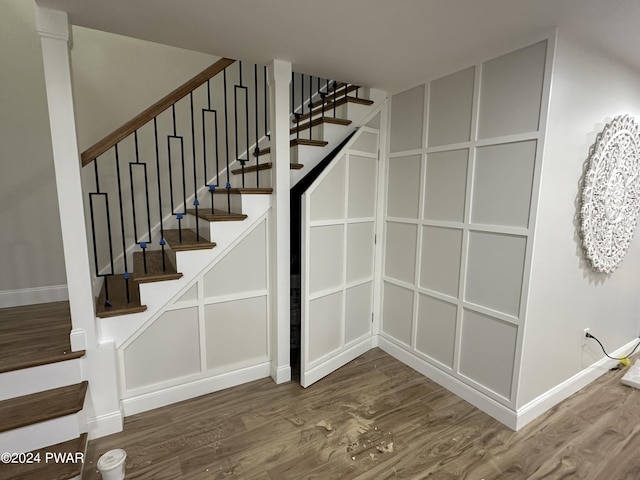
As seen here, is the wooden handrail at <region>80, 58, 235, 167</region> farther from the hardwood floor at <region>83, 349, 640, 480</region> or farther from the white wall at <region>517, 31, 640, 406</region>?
the white wall at <region>517, 31, 640, 406</region>

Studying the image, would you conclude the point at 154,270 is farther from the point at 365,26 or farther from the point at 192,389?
the point at 365,26

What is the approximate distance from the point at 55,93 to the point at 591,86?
307 centimetres

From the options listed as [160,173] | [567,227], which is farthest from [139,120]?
[567,227]

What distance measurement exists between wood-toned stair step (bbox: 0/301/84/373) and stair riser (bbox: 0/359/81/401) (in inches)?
1.4

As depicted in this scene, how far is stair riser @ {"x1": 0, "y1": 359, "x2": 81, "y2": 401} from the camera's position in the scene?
171cm

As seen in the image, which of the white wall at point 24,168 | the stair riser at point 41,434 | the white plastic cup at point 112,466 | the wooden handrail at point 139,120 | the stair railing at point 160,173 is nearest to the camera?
the white plastic cup at point 112,466

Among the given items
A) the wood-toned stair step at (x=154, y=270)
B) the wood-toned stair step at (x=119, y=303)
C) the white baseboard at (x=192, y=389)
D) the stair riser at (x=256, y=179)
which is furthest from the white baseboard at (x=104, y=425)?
the stair riser at (x=256, y=179)

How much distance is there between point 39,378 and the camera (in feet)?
5.83

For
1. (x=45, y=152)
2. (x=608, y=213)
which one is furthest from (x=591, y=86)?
(x=45, y=152)

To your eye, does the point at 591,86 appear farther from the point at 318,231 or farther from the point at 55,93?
the point at 55,93

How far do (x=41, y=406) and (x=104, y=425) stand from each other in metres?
0.39

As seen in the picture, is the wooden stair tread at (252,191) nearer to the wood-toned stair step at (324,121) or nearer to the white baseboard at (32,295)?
the wood-toned stair step at (324,121)

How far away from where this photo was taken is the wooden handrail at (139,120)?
74.5 inches

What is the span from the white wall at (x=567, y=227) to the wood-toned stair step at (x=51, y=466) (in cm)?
249
